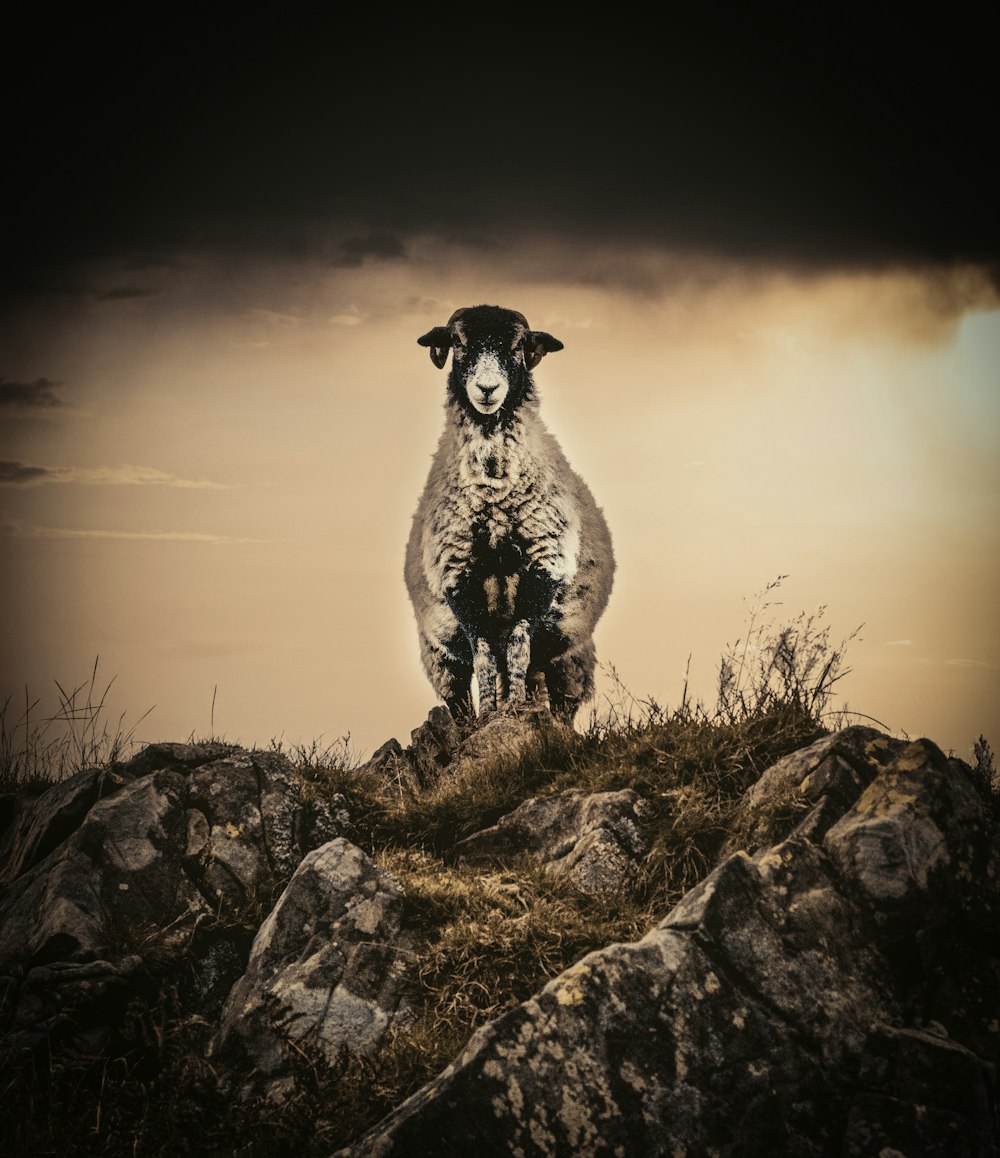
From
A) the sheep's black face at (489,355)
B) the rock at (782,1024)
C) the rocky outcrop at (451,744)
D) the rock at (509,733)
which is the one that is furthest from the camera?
the sheep's black face at (489,355)

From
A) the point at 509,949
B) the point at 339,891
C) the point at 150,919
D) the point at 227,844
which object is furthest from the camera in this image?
the point at 227,844

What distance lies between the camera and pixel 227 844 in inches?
260

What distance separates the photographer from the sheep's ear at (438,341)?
36.0 ft

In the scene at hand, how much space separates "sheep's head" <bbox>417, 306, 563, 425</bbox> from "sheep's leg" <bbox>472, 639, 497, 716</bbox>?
273cm

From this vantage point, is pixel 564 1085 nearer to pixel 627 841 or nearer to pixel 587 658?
pixel 627 841

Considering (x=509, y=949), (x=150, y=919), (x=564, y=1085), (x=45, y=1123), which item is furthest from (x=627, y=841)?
(x=45, y=1123)

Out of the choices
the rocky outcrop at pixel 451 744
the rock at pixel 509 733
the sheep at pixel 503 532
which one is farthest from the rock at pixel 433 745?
the sheep at pixel 503 532

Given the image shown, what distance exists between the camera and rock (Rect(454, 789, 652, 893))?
239 inches

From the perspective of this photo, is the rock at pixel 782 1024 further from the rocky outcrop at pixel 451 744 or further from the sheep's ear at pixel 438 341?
the sheep's ear at pixel 438 341

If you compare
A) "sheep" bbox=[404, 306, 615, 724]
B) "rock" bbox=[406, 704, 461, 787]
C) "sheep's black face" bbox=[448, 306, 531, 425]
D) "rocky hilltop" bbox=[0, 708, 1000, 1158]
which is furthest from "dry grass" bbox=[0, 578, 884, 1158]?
"sheep's black face" bbox=[448, 306, 531, 425]

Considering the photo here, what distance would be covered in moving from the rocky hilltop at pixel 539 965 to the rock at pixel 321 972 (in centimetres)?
2

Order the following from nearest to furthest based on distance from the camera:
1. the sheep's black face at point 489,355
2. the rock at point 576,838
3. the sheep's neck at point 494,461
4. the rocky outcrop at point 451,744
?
the rock at point 576,838 → the rocky outcrop at point 451,744 → the sheep's black face at point 489,355 → the sheep's neck at point 494,461

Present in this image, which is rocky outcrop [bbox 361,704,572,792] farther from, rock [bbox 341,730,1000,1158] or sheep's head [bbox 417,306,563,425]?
sheep's head [bbox 417,306,563,425]

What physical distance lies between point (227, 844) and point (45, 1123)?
2.22 metres
